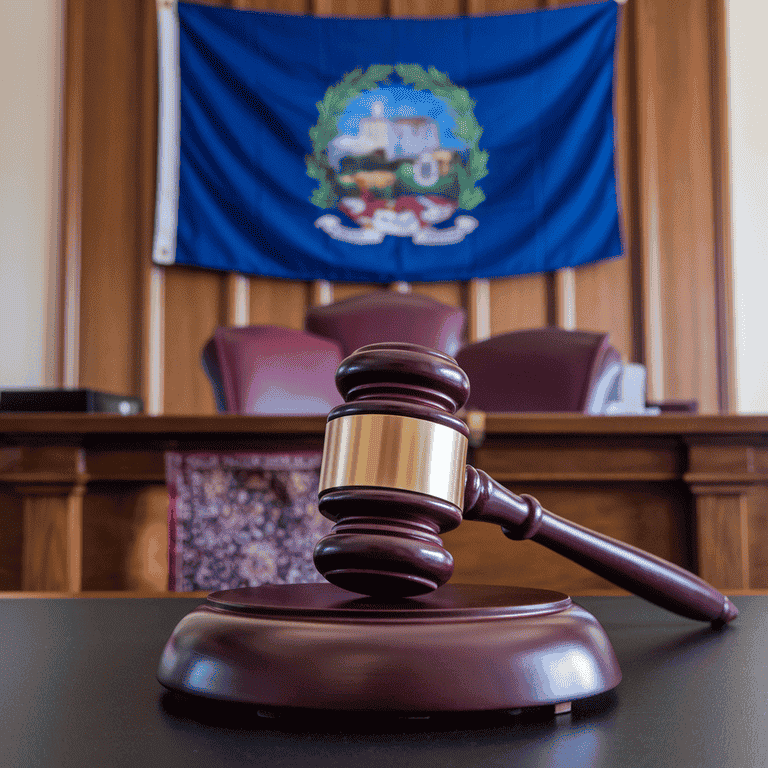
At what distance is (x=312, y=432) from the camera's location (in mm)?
1615

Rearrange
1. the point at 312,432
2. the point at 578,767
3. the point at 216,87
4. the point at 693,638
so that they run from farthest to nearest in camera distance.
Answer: the point at 216,87 → the point at 312,432 → the point at 693,638 → the point at 578,767

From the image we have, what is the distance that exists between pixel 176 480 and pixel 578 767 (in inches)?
57.8

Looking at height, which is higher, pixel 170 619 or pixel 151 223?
pixel 151 223

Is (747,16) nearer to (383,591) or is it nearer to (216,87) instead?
(216,87)

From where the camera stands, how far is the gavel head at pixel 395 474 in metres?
0.34

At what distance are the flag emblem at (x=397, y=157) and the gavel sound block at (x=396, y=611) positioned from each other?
355 centimetres

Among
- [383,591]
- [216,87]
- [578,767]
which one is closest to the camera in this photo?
[578,767]

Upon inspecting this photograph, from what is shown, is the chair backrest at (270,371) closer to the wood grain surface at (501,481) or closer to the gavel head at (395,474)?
the wood grain surface at (501,481)


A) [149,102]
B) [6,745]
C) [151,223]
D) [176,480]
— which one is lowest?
[6,745]

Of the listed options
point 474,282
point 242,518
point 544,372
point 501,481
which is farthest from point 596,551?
point 474,282

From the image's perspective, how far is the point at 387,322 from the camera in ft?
9.71

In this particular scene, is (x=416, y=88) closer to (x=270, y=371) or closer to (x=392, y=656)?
(x=270, y=371)

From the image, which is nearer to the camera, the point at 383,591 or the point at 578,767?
the point at 578,767

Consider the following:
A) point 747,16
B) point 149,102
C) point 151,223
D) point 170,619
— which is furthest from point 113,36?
point 170,619
